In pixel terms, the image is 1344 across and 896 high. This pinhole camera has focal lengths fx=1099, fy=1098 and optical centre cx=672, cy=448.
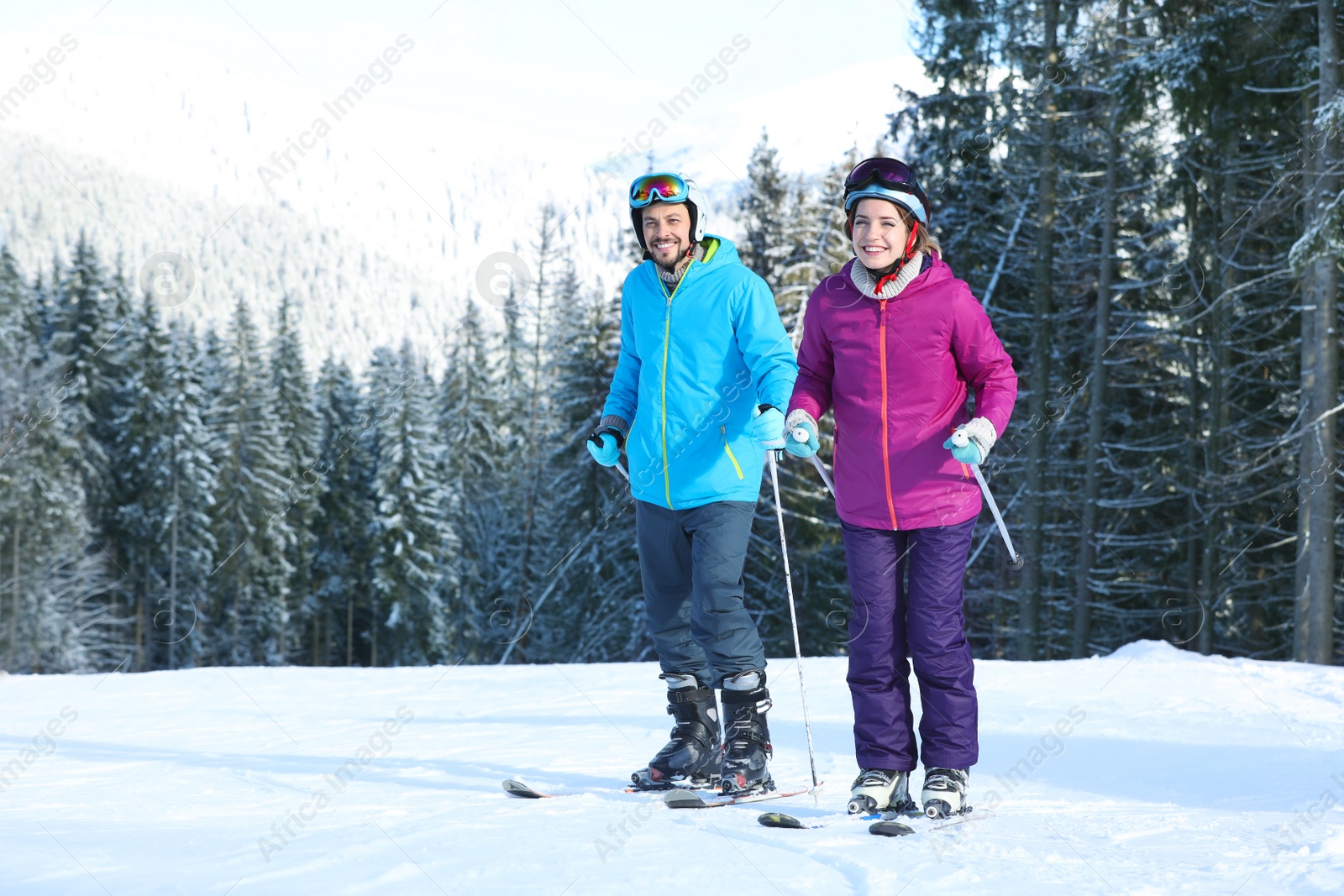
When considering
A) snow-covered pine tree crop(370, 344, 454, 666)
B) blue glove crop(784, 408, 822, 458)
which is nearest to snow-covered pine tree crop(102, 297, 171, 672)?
snow-covered pine tree crop(370, 344, 454, 666)

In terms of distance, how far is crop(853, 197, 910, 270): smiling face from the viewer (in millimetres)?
3393

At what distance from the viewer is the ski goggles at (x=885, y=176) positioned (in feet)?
11.2

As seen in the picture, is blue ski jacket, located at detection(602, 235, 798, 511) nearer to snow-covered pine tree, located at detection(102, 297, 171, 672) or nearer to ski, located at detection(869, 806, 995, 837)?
ski, located at detection(869, 806, 995, 837)

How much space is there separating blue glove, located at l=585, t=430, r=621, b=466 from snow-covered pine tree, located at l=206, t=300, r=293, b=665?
34182 millimetres

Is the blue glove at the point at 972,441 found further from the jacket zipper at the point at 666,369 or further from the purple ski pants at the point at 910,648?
the jacket zipper at the point at 666,369

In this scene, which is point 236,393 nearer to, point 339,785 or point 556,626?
point 556,626

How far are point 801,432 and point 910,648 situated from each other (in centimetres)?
76

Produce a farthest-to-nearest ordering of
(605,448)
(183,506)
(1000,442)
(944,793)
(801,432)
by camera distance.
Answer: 1. (183,506)
2. (1000,442)
3. (605,448)
4. (801,432)
5. (944,793)

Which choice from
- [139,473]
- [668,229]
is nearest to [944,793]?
[668,229]

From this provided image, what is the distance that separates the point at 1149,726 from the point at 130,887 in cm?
450

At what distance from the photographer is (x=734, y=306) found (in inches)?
154

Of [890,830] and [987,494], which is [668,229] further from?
[890,830]

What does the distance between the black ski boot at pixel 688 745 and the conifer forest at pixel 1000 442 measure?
798 cm

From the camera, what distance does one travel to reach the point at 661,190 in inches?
154
